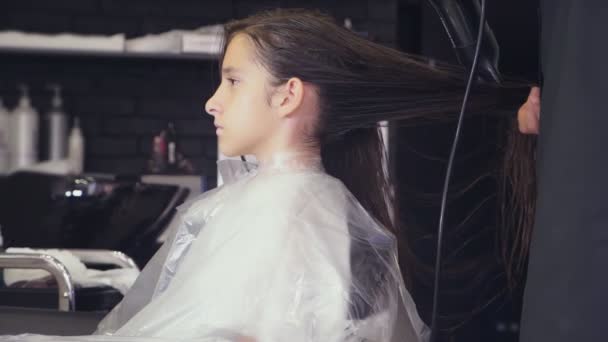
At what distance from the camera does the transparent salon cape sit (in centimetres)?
84

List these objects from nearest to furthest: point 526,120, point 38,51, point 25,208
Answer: point 526,120 → point 25,208 → point 38,51

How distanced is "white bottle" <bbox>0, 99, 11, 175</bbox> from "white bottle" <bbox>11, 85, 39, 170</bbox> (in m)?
0.02

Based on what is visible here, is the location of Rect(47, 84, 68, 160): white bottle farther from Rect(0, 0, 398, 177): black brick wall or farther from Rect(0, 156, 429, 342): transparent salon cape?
Rect(0, 156, 429, 342): transparent salon cape

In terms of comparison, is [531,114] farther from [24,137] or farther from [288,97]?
[24,137]

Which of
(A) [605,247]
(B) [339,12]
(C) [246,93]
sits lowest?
(A) [605,247]

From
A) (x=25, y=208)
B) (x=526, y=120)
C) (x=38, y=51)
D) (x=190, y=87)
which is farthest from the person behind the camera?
(x=190, y=87)

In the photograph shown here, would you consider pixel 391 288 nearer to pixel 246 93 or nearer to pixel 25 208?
pixel 246 93

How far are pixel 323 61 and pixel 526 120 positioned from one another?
262 millimetres

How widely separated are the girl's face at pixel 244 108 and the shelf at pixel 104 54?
1.68 meters

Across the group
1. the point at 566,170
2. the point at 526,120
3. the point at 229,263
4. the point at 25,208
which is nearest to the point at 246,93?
the point at 229,263

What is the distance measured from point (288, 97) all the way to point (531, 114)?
298 millimetres

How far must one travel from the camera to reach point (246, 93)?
101 cm

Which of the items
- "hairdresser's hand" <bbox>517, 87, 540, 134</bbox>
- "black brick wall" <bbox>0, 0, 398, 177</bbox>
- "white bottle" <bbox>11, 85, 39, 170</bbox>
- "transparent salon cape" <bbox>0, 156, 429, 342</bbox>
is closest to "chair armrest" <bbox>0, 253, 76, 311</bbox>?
"transparent salon cape" <bbox>0, 156, 429, 342</bbox>

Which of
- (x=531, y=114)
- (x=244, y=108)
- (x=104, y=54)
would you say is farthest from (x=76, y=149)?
(x=531, y=114)
